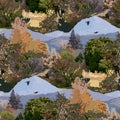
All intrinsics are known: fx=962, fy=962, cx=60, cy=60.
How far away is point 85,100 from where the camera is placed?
60.7m

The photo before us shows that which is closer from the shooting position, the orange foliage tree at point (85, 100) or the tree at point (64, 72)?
the orange foliage tree at point (85, 100)

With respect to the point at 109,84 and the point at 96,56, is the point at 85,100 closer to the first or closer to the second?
the point at 109,84

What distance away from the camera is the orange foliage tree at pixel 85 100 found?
198ft

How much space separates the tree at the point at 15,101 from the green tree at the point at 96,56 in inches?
260

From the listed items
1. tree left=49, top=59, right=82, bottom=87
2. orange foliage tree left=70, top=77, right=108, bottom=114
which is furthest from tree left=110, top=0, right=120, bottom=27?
orange foliage tree left=70, top=77, right=108, bottom=114

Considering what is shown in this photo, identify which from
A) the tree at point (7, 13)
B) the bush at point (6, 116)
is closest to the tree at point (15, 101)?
the bush at point (6, 116)

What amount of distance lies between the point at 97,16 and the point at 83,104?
51.6ft

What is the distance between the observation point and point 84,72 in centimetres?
6669

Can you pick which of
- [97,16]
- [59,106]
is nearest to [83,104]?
[59,106]

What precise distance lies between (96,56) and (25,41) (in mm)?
5428

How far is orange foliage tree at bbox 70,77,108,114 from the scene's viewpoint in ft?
198

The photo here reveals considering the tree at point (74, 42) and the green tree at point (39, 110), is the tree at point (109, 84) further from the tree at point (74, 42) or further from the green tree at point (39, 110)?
the tree at point (74, 42)

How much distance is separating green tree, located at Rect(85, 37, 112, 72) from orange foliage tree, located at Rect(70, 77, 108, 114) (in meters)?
5.48

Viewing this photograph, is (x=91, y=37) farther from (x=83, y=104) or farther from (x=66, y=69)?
(x=83, y=104)
